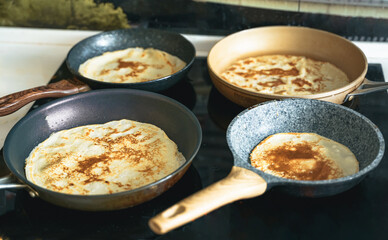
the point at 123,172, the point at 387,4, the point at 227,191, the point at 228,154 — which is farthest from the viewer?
the point at 387,4

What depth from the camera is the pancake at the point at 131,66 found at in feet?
4.91

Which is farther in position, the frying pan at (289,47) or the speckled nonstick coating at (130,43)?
the speckled nonstick coating at (130,43)

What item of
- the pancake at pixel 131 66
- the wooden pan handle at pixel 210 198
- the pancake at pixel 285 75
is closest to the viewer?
the wooden pan handle at pixel 210 198

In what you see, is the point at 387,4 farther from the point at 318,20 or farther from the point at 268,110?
the point at 268,110

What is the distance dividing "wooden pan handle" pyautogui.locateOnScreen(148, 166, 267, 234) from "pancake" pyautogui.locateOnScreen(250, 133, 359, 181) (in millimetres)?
152

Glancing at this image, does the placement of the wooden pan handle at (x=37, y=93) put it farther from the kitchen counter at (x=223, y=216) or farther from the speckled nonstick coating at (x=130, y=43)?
the kitchen counter at (x=223, y=216)

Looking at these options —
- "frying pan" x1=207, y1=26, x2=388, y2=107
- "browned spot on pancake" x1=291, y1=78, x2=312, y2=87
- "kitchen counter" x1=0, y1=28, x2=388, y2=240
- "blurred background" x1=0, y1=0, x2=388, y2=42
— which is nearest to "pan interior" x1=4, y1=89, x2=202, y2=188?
"kitchen counter" x1=0, y1=28, x2=388, y2=240

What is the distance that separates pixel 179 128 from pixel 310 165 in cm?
38

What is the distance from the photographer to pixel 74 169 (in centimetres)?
111

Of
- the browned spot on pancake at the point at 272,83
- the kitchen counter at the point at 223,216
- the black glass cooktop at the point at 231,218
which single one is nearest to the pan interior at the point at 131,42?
the browned spot on pancake at the point at 272,83

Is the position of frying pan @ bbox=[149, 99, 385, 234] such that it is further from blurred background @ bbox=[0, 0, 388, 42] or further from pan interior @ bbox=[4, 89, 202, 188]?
blurred background @ bbox=[0, 0, 388, 42]

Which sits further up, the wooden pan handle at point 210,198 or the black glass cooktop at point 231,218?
the wooden pan handle at point 210,198

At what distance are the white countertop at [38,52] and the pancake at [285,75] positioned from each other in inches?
9.3

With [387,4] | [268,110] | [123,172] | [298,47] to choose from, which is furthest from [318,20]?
[123,172]
